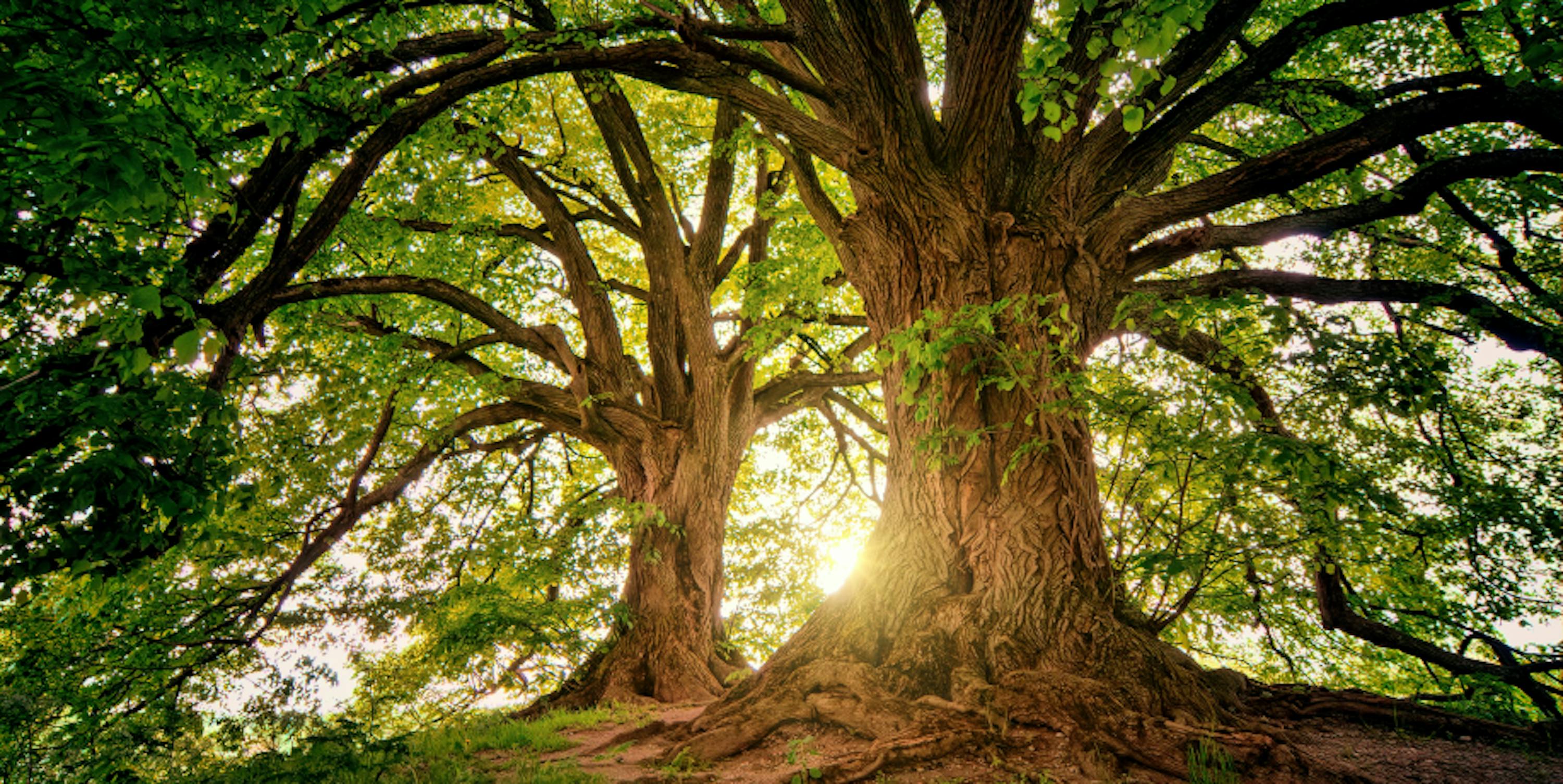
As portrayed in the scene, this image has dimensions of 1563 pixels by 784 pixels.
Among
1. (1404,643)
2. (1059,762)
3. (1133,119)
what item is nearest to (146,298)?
(1133,119)

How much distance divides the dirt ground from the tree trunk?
112 mm

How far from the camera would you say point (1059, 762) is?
3053 millimetres

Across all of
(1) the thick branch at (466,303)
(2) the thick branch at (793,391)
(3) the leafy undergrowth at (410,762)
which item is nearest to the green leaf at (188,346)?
(3) the leafy undergrowth at (410,762)

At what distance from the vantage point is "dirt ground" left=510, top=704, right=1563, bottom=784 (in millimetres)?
2939

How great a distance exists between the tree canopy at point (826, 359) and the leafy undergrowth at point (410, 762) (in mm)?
396

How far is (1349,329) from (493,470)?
10910 mm

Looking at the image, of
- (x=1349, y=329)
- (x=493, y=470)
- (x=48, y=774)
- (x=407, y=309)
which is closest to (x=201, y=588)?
(x=48, y=774)

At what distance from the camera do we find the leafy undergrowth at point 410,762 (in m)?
3.46

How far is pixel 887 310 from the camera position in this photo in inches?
200

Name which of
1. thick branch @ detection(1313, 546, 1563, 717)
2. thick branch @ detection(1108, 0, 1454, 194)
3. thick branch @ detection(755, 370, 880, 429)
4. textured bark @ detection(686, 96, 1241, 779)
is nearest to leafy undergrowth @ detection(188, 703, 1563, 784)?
textured bark @ detection(686, 96, 1241, 779)

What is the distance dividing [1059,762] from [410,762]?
374 centimetres

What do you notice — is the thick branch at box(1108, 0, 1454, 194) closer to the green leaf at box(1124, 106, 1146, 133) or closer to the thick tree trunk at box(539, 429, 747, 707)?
the green leaf at box(1124, 106, 1146, 133)

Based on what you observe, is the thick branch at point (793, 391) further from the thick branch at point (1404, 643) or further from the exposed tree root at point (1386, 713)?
the exposed tree root at point (1386, 713)

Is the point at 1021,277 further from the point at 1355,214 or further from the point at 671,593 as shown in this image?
the point at 671,593
